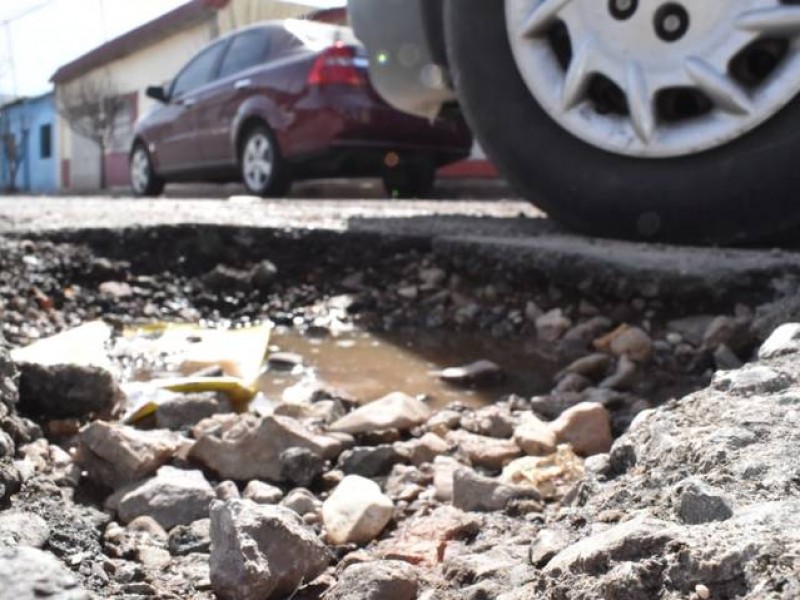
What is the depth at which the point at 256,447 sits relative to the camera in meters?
1.66

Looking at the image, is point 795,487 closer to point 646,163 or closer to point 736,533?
point 736,533

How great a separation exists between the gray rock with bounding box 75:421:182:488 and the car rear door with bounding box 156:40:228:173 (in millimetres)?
6387

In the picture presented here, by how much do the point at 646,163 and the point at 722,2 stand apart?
0.47m

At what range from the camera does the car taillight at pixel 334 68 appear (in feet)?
21.2

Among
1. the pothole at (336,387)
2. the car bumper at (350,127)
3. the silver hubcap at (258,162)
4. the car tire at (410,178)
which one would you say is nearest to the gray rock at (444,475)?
the pothole at (336,387)

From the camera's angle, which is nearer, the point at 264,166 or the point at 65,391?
the point at 65,391

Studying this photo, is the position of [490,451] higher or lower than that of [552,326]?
lower

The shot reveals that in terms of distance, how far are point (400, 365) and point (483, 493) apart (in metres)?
1.09

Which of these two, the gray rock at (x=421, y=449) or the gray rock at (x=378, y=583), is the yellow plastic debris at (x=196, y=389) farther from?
the gray rock at (x=378, y=583)

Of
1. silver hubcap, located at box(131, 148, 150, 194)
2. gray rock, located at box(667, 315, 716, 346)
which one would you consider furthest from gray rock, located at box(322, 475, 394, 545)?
silver hubcap, located at box(131, 148, 150, 194)

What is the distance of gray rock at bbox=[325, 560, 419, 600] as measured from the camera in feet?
3.52

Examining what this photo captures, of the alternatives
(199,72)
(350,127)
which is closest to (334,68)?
(350,127)

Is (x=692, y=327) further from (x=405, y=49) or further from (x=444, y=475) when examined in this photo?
(x=405, y=49)

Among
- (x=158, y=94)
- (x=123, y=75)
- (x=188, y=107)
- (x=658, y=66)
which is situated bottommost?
(x=658, y=66)
